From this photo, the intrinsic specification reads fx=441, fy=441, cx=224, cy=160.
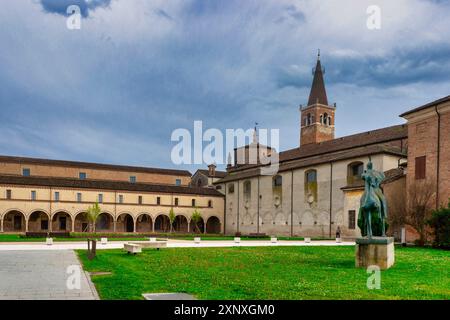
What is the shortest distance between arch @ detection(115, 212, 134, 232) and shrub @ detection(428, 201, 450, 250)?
134ft

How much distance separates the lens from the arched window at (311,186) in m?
46.3

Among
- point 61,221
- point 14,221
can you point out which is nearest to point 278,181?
point 61,221

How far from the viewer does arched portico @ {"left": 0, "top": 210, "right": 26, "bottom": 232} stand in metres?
52.6

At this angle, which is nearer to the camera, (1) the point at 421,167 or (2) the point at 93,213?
(1) the point at 421,167

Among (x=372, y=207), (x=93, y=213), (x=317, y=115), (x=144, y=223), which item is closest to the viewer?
(x=372, y=207)

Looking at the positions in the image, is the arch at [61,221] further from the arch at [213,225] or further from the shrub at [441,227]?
the shrub at [441,227]

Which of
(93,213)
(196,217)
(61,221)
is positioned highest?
(93,213)

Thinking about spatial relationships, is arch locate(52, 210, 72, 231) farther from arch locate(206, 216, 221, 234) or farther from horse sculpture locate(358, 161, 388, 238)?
horse sculpture locate(358, 161, 388, 238)

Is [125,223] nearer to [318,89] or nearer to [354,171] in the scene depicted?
[354,171]

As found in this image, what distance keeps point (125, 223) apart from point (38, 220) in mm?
11203

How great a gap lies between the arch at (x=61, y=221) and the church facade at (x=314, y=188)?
2169 cm

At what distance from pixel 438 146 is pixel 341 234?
1305 centimetres

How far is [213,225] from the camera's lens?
66.5 meters

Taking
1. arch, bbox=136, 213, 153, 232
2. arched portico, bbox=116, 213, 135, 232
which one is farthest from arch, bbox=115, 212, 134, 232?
arch, bbox=136, 213, 153, 232
